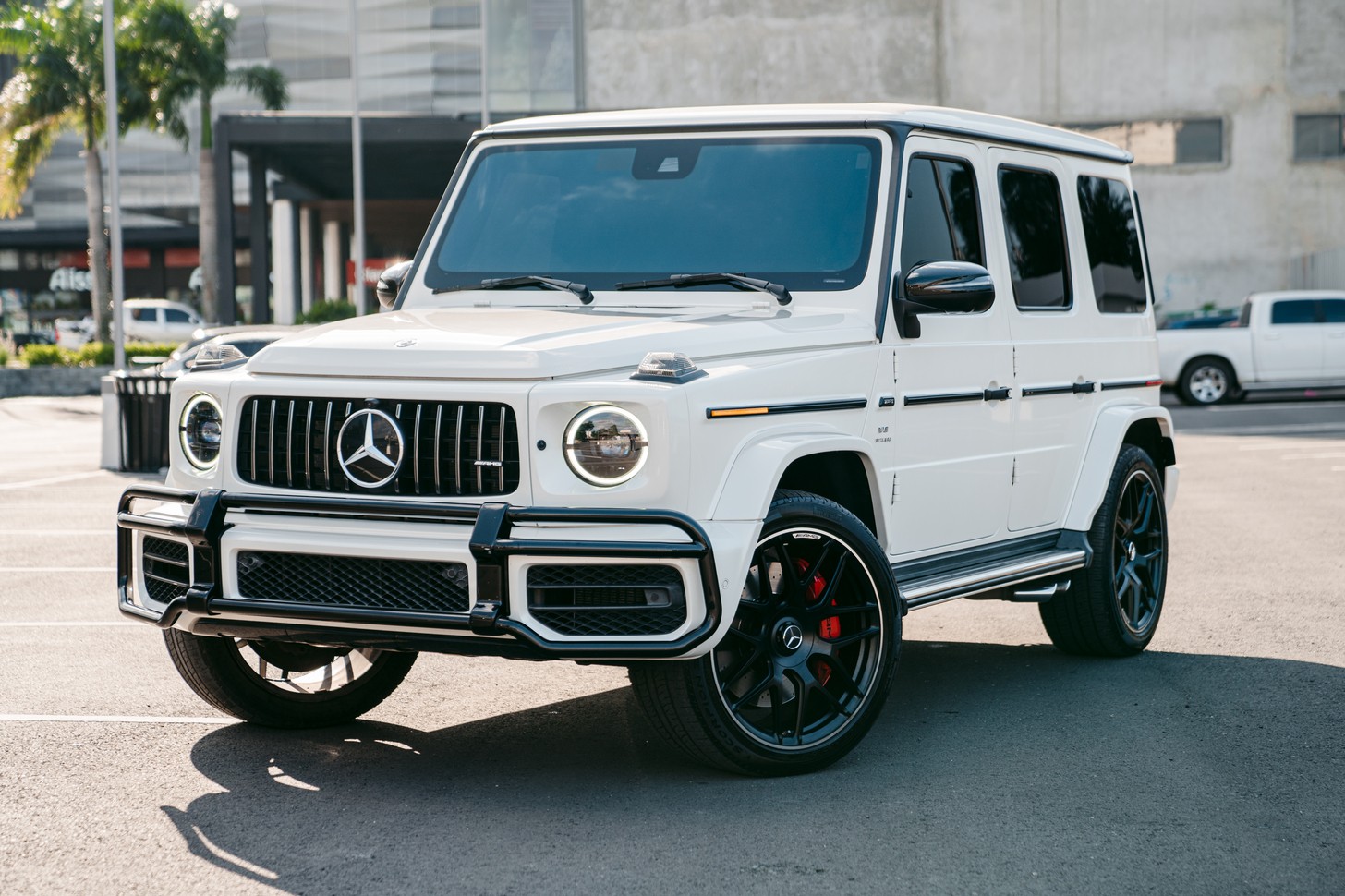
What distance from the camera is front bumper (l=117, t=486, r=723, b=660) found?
15.6 ft

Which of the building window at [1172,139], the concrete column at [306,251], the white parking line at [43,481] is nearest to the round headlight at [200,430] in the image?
the white parking line at [43,481]

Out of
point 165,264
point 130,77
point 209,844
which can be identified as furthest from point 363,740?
point 165,264

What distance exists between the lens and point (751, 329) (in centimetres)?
544

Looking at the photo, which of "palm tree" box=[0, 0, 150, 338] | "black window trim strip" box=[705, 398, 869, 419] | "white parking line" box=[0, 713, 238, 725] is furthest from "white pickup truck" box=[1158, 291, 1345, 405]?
"palm tree" box=[0, 0, 150, 338]

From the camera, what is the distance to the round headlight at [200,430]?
541 cm

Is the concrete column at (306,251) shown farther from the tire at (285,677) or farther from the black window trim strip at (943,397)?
the black window trim strip at (943,397)

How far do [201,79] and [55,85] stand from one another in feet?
11.5

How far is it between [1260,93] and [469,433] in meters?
42.0

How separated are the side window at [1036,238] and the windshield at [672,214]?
103 centimetres

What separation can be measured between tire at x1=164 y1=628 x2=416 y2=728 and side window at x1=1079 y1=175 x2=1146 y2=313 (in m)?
3.58

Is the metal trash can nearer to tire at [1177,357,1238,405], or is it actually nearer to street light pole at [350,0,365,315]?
street light pole at [350,0,365,315]

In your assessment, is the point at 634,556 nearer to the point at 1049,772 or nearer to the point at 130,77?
the point at 1049,772

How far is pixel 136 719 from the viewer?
20.8 feet

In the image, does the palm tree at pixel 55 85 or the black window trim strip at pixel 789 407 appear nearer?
the black window trim strip at pixel 789 407
